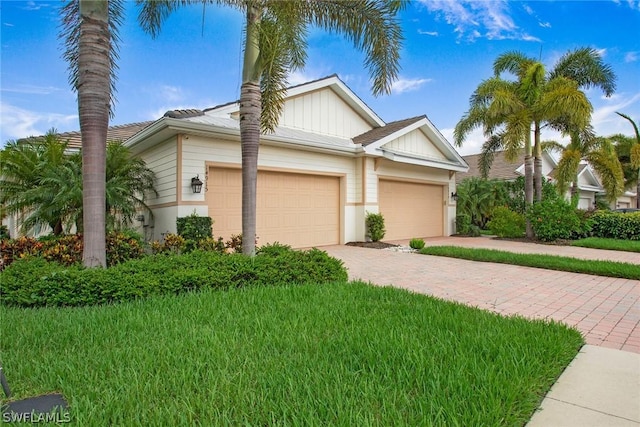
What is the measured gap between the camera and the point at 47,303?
13.8ft

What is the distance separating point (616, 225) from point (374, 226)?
997cm

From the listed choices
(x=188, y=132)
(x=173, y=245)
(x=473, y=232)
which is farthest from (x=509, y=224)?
(x=173, y=245)

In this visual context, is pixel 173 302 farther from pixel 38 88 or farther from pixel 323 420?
pixel 38 88

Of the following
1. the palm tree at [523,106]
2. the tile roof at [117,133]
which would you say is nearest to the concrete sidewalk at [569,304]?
the palm tree at [523,106]

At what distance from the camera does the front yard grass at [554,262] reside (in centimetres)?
690

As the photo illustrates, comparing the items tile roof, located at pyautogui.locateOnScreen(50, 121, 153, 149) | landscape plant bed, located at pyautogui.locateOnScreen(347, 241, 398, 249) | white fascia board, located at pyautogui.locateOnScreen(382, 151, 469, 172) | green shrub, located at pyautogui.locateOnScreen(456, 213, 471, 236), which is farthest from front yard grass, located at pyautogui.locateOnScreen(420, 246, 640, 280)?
tile roof, located at pyautogui.locateOnScreen(50, 121, 153, 149)

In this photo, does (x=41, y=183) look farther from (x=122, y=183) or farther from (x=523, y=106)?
(x=523, y=106)

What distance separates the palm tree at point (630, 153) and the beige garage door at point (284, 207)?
17.1 metres

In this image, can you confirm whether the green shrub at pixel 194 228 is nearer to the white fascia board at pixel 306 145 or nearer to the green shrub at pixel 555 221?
the white fascia board at pixel 306 145

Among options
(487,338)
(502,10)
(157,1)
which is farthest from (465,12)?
(487,338)

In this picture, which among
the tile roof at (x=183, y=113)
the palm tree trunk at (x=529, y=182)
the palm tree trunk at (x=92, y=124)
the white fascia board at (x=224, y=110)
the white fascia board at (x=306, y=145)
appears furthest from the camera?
the palm tree trunk at (x=529, y=182)

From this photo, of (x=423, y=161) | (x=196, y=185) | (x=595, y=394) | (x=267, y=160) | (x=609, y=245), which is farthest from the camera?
(x=423, y=161)

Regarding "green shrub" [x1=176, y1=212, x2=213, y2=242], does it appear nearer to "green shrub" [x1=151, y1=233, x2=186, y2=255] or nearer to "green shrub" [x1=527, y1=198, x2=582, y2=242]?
"green shrub" [x1=151, y1=233, x2=186, y2=255]

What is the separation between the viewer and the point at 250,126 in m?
6.14
